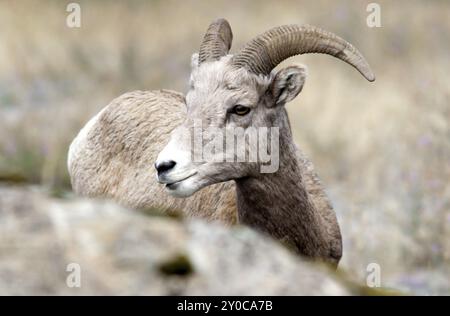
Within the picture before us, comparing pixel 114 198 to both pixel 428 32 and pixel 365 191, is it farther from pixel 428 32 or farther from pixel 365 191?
pixel 428 32

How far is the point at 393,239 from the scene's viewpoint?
1702 cm

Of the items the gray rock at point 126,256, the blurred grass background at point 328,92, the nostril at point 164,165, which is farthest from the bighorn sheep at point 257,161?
the blurred grass background at point 328,92

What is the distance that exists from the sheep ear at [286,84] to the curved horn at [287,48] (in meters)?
0.10

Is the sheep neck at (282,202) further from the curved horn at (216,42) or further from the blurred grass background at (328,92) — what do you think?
the blurred grass background at (328,92)

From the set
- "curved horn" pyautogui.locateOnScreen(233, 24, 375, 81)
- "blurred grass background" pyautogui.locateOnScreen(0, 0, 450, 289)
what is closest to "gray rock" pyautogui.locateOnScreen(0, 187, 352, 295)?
"curved horn" pyautogui.locateOnScreen(233, 24, 375, 81)

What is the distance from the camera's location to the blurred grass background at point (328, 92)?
17.2m

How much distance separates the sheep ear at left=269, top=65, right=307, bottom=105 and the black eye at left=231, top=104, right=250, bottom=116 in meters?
0.36

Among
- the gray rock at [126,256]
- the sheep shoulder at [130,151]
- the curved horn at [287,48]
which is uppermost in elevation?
the curved horn at [287,48]

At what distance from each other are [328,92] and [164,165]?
11.9 m

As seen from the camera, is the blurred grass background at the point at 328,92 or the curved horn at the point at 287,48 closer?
the curved horn at the point at 287,48

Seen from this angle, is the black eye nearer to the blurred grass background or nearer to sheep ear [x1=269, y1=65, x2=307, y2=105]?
sheep ear [x1=269, y1=65, x2=307, y2=105]

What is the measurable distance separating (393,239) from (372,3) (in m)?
5.81

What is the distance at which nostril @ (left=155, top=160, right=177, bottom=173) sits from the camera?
308 inches
